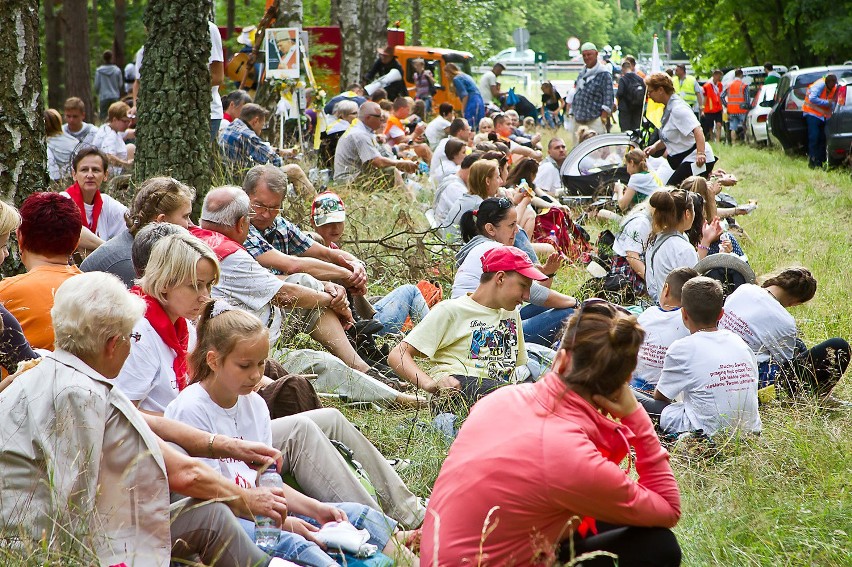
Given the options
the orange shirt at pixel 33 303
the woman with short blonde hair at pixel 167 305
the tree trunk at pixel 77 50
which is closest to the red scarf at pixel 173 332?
the woman with short blonde hair at pixel 167 305

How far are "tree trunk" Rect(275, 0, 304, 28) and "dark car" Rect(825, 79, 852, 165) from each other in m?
8.31

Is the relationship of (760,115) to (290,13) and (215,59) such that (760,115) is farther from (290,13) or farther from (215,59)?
(215,59)

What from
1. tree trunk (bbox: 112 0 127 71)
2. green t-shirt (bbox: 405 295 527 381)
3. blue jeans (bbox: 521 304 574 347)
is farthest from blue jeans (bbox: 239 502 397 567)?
tree trunk (bbox: 112 0 127 71)

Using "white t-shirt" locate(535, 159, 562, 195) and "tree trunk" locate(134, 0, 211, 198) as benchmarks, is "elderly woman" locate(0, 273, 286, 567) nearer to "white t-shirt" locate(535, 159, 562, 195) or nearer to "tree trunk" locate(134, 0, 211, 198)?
"tree trunk" locate(134, 0, 211, 198)

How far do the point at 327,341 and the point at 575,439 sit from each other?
361 cm

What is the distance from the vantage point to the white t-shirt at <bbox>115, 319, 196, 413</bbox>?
4137 mm

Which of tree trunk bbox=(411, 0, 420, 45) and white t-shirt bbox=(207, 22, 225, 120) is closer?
white t-shirt bbox=(207, 22, 225, 120)

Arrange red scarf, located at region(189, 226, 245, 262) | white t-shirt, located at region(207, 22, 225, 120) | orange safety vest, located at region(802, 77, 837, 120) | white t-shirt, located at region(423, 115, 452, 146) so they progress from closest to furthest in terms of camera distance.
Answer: red scarf, located at region(189, 226, 245, 262), white t-shirt, located at region(207, 22, 225, 120), orange safety vest, located at region(802, 77, 837, 120), white t-shirt, located at region(423, 115, 452, 146)

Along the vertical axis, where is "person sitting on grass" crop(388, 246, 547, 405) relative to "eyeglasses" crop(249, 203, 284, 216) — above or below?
below

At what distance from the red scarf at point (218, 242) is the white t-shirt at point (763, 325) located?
298 cm

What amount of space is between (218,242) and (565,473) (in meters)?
3.34

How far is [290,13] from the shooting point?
1539 centimetres

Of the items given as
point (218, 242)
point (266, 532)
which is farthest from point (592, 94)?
point (266, 532)

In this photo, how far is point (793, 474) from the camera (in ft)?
15.7
